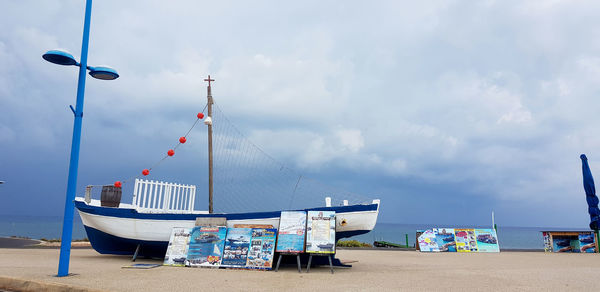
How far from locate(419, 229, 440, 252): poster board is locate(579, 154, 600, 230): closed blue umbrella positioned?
18.6 ft

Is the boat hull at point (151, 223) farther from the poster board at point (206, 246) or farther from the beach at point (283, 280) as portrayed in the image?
the beach at point (283, 280)

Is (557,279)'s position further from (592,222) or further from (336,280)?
(592,222)

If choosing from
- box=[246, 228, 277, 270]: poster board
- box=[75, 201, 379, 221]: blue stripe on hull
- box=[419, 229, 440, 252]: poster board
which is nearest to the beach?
A: box=[246, 228, 277, 270]: poster board

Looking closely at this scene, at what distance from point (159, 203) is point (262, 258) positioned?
186 inches

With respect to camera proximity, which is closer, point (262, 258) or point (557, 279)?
point (557, 279)

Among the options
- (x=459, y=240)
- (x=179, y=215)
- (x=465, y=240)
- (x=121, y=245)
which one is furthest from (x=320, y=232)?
(x=465, y=240)

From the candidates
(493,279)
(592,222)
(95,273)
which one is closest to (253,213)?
(95,273)

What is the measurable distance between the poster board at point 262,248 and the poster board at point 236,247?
11 centimetres

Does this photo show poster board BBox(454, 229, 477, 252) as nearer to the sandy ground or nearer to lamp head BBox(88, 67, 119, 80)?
the sandy ground

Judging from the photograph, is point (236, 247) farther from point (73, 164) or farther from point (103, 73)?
point (103, 73)

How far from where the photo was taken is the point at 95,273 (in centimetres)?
709

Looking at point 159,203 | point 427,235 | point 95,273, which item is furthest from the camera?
point 427,235

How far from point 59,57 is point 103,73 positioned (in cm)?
76

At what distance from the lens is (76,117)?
684 centimetres
